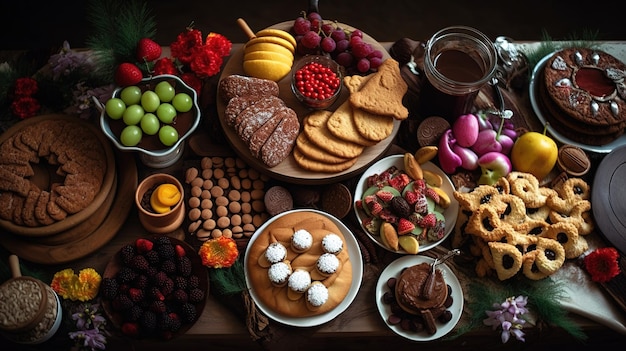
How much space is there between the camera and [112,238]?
206 centimetres

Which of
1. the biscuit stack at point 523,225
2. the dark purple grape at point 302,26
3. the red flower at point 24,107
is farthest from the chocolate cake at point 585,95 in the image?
the red flower at point 24,107

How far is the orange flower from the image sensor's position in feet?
6.36

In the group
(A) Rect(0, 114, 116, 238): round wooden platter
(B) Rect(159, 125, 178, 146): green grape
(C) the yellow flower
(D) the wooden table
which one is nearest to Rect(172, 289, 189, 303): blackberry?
(D) the wooden table

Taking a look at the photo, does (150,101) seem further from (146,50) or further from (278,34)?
(278,34)

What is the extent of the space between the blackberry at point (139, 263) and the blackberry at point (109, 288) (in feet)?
0.27

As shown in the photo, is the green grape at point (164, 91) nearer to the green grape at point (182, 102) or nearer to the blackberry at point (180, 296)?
the green grape at point (182, 102)

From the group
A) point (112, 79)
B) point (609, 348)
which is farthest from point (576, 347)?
point (112, 79)

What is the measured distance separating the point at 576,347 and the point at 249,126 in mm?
1957

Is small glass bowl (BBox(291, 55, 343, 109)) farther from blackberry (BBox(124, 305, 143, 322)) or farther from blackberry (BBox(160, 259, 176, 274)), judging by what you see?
blackberry (BBox(124, 305, 143, 322))

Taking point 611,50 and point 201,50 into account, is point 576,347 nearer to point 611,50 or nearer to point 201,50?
point 611,50

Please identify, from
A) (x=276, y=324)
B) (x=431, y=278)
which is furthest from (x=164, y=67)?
(x=431, y=278)

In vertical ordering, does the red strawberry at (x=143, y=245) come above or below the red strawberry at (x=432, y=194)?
below

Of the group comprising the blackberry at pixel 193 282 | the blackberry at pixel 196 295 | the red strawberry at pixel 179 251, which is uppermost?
the red strawberry at pixel 179 251

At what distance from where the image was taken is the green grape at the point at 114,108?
1.96 metres
